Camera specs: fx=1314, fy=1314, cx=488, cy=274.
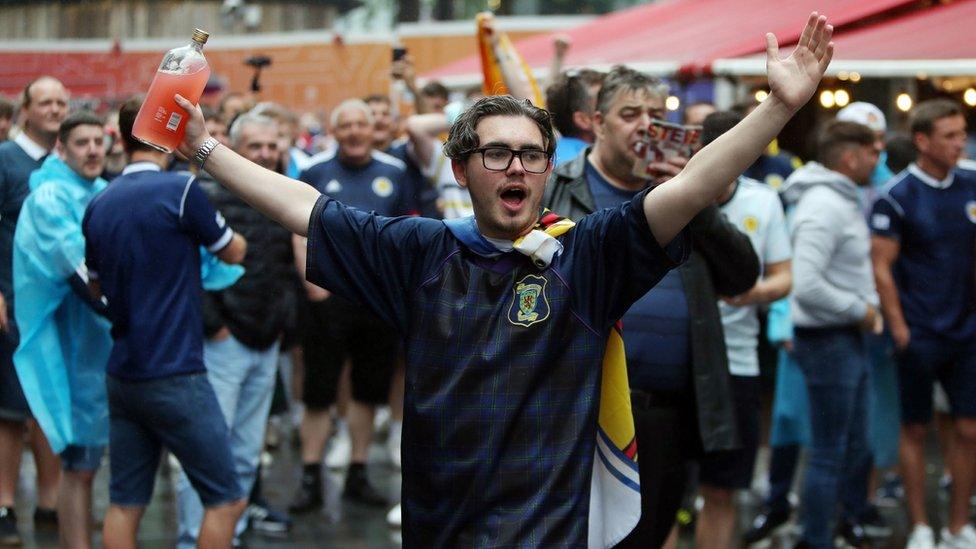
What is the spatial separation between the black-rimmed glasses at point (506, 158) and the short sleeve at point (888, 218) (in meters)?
3.96

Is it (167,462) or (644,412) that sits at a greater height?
(644,412)

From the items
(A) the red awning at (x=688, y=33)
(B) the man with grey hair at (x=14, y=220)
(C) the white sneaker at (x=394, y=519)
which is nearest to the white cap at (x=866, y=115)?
(A) the red awning at (x=688, y=33)

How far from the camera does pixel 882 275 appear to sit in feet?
21.8

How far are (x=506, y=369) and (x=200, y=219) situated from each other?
98.9 inches

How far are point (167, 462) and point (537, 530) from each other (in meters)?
5.92

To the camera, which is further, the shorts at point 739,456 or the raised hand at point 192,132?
the shorts at point 739,456

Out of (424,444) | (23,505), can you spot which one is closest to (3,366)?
(23,505)

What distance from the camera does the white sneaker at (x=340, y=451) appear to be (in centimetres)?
868

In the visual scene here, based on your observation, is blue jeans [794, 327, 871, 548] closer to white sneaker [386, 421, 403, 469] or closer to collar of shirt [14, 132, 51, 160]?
white sneaker [386, 421, 403, 469]

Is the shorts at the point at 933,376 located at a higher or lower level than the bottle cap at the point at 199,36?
lower

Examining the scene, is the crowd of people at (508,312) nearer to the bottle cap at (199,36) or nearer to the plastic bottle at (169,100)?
the plastic bottle at (169,100)

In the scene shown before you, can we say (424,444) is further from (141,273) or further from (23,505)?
(23,505)

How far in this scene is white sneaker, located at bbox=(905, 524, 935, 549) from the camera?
6.55 m

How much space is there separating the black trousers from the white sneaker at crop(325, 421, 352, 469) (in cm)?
407
